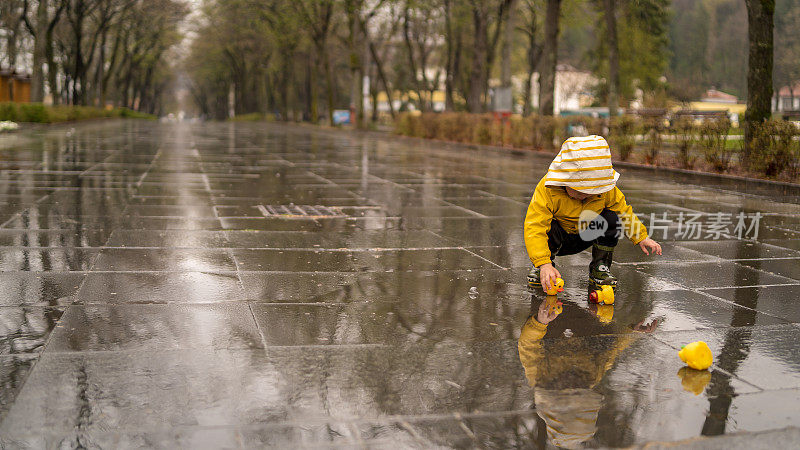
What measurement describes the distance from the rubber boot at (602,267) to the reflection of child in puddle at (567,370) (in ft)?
0.99

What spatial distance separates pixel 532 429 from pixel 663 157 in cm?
1496

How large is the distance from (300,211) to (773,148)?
26.4 ft

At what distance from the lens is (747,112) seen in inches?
580

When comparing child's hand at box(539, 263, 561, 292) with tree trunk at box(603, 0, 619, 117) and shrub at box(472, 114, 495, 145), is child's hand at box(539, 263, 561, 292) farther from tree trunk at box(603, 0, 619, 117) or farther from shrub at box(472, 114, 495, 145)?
tree trunk at box(603, 0, 619, 117)

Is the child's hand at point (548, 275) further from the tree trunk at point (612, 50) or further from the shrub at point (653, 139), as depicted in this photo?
the tree trunk at point (612, 50)

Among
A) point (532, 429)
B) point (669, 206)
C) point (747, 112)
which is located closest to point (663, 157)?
point (747, 112)

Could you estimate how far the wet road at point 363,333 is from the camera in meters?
3.06

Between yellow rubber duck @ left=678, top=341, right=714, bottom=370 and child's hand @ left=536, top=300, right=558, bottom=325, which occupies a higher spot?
yellow rubber duck @ left=678, top=341, right=714, bottom=370

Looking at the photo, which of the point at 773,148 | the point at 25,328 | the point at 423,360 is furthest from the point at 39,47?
the point at 423,360

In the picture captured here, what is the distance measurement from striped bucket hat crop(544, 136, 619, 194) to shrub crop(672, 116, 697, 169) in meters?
10.9

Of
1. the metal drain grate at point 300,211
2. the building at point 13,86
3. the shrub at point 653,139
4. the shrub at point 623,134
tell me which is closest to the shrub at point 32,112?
the building at point 13,86

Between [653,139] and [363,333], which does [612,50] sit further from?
[363,333]

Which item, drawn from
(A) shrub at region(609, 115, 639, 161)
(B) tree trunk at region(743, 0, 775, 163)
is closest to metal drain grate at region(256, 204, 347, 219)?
(B) tree trunk at region(743, 0, 775, 163)

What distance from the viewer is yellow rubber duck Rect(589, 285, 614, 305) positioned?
196 inches
